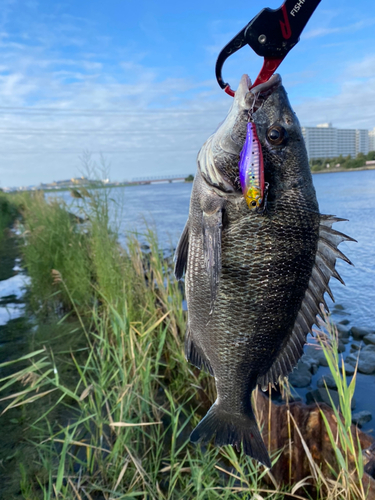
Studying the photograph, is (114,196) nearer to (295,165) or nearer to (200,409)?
(200,409)

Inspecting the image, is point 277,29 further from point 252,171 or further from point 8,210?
point 8,210

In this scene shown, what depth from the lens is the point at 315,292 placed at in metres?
1.43

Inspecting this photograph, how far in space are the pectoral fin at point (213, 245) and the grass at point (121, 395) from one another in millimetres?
1205

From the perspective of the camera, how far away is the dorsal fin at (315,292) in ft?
4.64

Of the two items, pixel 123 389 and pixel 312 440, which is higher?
pixel 123 389

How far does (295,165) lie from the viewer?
143 cm

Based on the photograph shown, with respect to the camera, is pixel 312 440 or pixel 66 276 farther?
pixel 66 276

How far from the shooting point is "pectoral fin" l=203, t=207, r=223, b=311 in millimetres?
1357

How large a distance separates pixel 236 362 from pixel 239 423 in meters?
0.29

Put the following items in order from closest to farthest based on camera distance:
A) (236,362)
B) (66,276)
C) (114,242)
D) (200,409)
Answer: (236,362)
(200,409)
(114,242)
(66,276)

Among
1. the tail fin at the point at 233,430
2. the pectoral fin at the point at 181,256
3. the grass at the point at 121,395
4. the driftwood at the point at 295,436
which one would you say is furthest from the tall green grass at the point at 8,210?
the tail fin at the point at 233,430

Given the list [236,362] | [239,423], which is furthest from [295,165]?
[239,423]

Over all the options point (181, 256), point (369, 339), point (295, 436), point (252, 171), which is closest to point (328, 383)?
point (369, 339)

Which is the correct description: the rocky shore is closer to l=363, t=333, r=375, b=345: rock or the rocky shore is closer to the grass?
l=363, t=333, r=375, b=345: rock
